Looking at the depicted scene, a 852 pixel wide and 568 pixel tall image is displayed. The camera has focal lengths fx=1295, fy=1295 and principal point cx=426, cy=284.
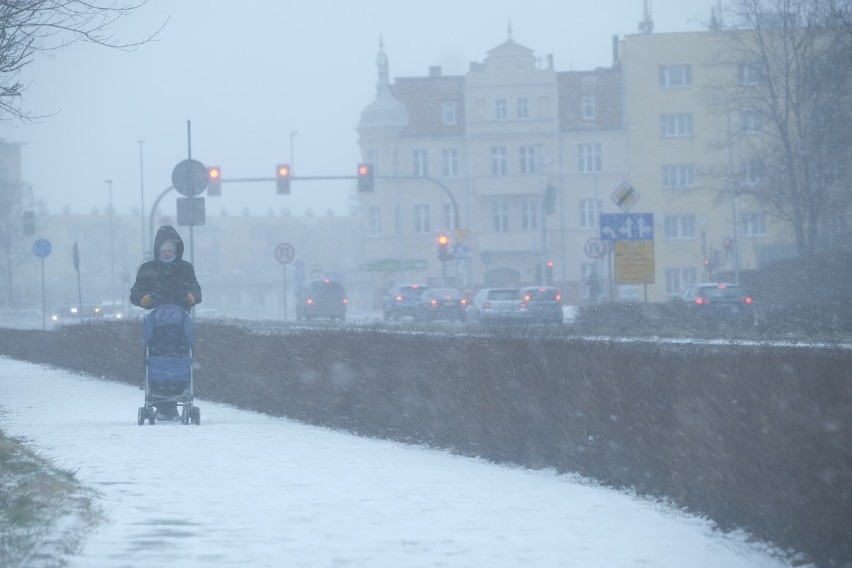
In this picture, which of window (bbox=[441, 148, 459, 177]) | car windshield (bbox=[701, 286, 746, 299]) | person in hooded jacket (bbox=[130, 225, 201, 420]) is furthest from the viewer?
window (bbox=[441, 148, 459, 177])

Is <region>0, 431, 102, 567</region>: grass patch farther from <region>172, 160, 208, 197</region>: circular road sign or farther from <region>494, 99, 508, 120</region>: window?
<region>494, 99, 508, 120</region>: window

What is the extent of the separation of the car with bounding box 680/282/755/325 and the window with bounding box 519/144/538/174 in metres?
41.4

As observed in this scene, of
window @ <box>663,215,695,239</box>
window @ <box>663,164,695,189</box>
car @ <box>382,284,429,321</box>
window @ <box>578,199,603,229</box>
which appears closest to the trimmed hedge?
car @ <box>382,284,429,321</box>

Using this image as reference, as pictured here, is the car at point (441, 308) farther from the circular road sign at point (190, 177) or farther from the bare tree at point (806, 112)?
the circular road sign at point (190, 177)

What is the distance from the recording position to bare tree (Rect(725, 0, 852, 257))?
45094 mm

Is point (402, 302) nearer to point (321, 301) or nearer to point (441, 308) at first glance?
point (441, 308)

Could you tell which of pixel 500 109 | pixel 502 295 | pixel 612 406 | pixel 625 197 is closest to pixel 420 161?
pixel 500 109

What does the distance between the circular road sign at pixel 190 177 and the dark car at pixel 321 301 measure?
35.4m

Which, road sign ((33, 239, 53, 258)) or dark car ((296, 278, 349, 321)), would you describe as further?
dark car ((296, 278, 349, 321))

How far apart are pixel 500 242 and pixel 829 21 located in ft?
133

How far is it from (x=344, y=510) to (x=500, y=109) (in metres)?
74.9

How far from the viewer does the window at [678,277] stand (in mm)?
79375

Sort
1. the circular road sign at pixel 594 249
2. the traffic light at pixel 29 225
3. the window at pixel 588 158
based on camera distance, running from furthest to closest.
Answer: the window at pixel 588 158 → the circular road sign at pixel 594 249 → the traffic light at pixel 29 225

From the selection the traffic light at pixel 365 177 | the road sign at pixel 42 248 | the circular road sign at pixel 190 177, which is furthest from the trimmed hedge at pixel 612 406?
the traffic light at pixel 365 177
